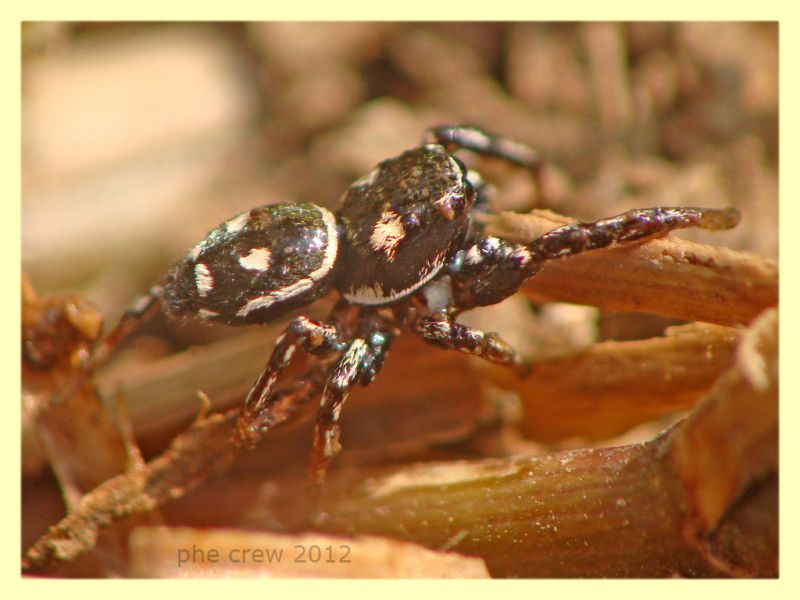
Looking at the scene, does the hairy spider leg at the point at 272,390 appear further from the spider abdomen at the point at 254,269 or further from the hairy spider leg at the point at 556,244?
the hairy spider leg at the point at 556,244

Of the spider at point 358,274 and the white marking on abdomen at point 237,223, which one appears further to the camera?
the white marking on abdomen at point 237,223

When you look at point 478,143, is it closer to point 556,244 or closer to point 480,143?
point 480,143

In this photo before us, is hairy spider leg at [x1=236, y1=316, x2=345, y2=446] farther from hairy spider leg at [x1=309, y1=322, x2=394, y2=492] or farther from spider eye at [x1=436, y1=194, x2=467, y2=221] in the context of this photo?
spider eye at [x1=436, y1=194, x2=467, y2=221]

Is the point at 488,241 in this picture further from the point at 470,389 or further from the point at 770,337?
the point at 770,337

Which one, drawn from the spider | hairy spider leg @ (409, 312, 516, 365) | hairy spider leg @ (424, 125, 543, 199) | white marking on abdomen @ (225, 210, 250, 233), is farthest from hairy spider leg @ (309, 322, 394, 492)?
hairy spider leg @ (424, 125, 543, 199)

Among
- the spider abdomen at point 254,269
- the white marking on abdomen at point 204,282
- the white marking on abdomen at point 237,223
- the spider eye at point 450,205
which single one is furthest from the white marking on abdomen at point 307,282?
the spider eye at point 450,205

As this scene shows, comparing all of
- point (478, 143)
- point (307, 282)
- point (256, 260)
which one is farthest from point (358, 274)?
point (478, 143)
